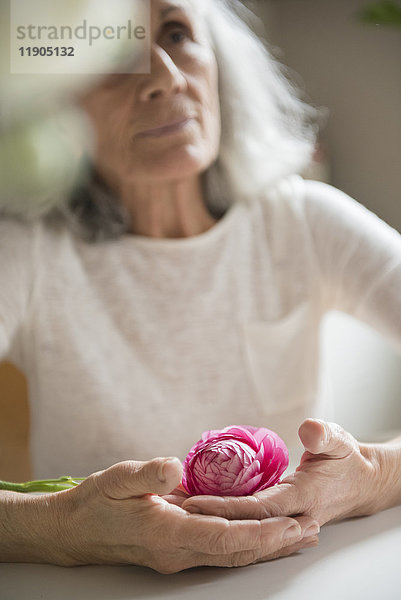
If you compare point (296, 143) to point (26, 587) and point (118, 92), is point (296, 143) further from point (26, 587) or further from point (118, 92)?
point (26, 587)

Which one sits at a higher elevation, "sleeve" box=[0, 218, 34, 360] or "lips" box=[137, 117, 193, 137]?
"lips" box=[137, 117, 193, 137]

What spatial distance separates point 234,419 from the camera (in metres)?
0.64

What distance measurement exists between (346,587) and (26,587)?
151 mm

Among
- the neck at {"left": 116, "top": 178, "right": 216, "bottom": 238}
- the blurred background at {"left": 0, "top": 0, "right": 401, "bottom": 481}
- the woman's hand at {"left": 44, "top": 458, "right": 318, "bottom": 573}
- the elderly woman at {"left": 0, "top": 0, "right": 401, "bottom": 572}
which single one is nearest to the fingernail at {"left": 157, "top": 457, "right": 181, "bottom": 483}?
the woman's hand at {"left": 44, "top": 458, "right": 318, "bottom": 573}

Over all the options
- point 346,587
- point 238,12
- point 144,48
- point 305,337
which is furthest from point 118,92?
point 346,587

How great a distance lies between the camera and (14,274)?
1.95ft

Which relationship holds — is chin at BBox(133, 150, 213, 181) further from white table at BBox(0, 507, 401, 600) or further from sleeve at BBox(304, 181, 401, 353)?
white table at BBox(0, 507, 401, 600)

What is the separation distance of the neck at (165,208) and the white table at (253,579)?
39 cm

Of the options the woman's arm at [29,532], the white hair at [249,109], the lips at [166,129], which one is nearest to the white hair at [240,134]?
the white hair at [249,109]

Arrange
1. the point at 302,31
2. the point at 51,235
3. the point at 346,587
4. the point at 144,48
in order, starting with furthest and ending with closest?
the point at 302,31 → the point at 51,235 → the point at 144,48 → the point at 346,587

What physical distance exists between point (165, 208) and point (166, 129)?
0.11 m

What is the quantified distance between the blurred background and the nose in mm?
293

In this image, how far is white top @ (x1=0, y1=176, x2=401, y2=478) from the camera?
614 mm

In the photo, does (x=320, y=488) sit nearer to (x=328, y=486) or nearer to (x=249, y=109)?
(x=328, y=486)
